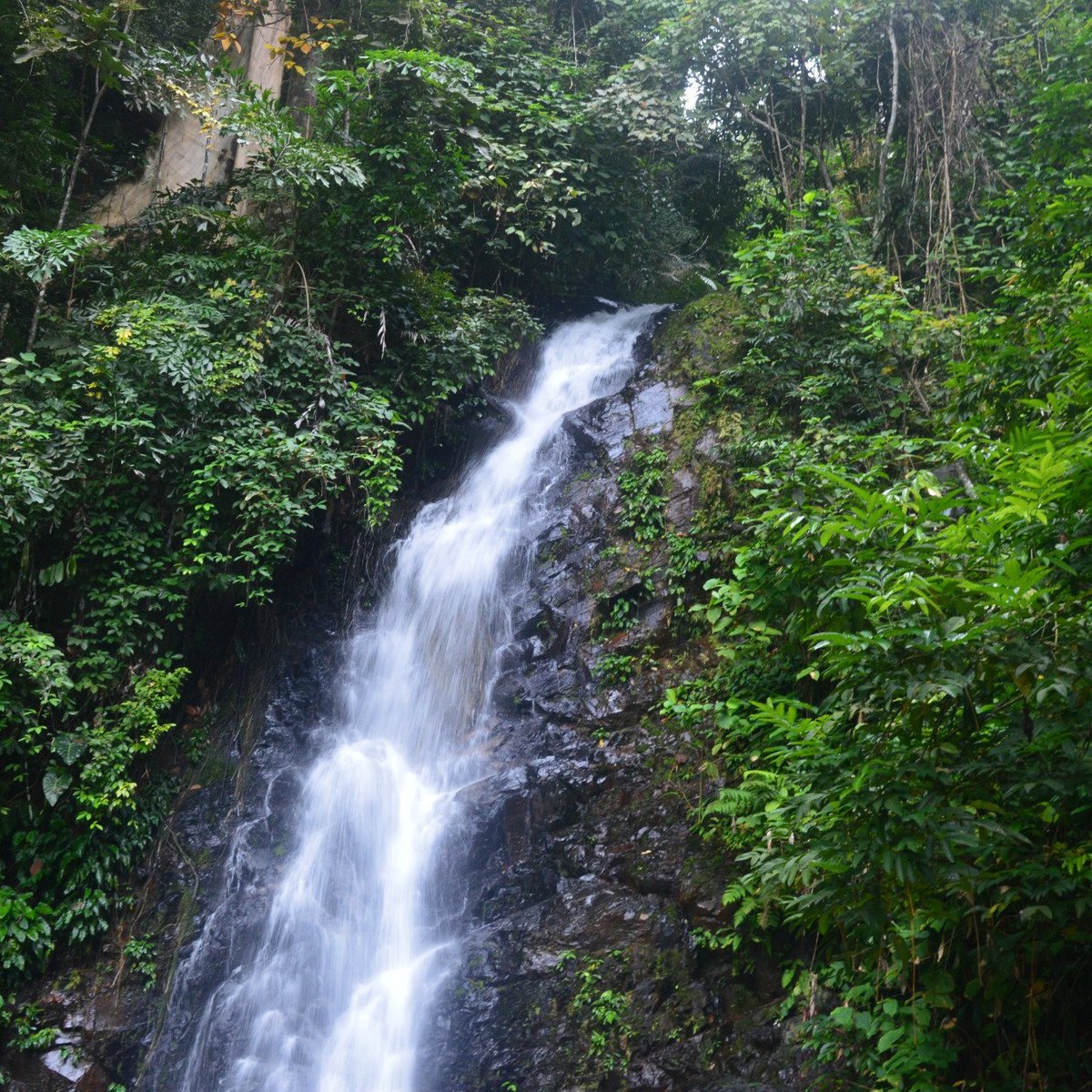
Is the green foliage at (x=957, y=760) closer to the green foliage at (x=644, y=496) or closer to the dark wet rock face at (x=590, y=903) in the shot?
the dark wet rock face at (x=590, y=903)

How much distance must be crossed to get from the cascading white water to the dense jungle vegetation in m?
1.03

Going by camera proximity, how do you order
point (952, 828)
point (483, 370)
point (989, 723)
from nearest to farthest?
point (952, 828) < point (989, 723) < point (483, 370)

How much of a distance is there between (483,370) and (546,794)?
4855 millimetres

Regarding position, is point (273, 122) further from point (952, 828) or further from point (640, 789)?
point (952, 828)

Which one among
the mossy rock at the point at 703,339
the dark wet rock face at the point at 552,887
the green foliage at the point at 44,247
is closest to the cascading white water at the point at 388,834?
the dark wet rock face at the point at 552,887

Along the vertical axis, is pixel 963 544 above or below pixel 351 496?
below

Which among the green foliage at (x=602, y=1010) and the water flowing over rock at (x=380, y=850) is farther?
the water flowing over rock at (x=380, y=850)

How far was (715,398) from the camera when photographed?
27.6 feet

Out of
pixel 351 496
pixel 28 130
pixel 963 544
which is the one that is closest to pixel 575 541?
pixel 351 496

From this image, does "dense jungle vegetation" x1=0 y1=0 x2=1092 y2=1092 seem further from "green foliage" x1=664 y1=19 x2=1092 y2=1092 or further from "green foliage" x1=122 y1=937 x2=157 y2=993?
"green foliage" x1=122 y1=937 x2=157 y2=993

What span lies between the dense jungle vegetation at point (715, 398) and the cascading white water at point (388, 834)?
103 centimetres

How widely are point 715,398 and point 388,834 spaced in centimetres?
484

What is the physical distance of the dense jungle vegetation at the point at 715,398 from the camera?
3.10 meters

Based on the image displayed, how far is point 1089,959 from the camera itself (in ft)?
10.3
